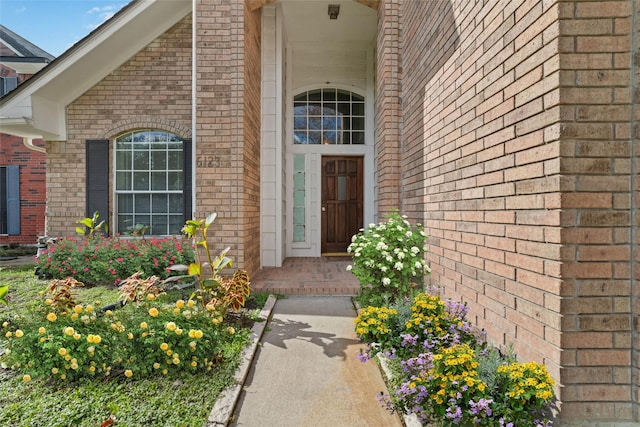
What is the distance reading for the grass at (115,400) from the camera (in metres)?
1.90

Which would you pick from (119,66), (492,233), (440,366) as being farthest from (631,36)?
(119,66)

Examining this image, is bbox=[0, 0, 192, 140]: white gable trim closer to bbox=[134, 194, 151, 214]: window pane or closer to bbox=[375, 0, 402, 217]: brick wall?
bbox=[134, 194, 151, 214]: window pane

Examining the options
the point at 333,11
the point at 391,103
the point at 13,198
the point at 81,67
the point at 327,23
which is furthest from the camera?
the point at 13,198

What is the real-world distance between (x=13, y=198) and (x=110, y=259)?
6254 mm

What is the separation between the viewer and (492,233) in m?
2.36

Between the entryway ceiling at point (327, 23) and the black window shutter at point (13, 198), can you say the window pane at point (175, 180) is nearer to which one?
the entryway ceiling at point (327, 23)

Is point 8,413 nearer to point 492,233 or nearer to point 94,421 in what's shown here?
point 94,421

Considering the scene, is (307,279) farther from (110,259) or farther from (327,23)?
(327,23)

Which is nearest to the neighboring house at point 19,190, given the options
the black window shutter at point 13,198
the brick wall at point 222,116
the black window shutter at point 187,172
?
the black window shutter at point 13,198

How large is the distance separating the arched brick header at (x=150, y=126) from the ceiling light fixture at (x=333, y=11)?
10.5ft

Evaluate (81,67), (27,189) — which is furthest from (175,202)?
(27,189)

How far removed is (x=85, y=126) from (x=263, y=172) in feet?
10.7

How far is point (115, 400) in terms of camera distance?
2074 mm

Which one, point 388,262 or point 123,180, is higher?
point 123,180
